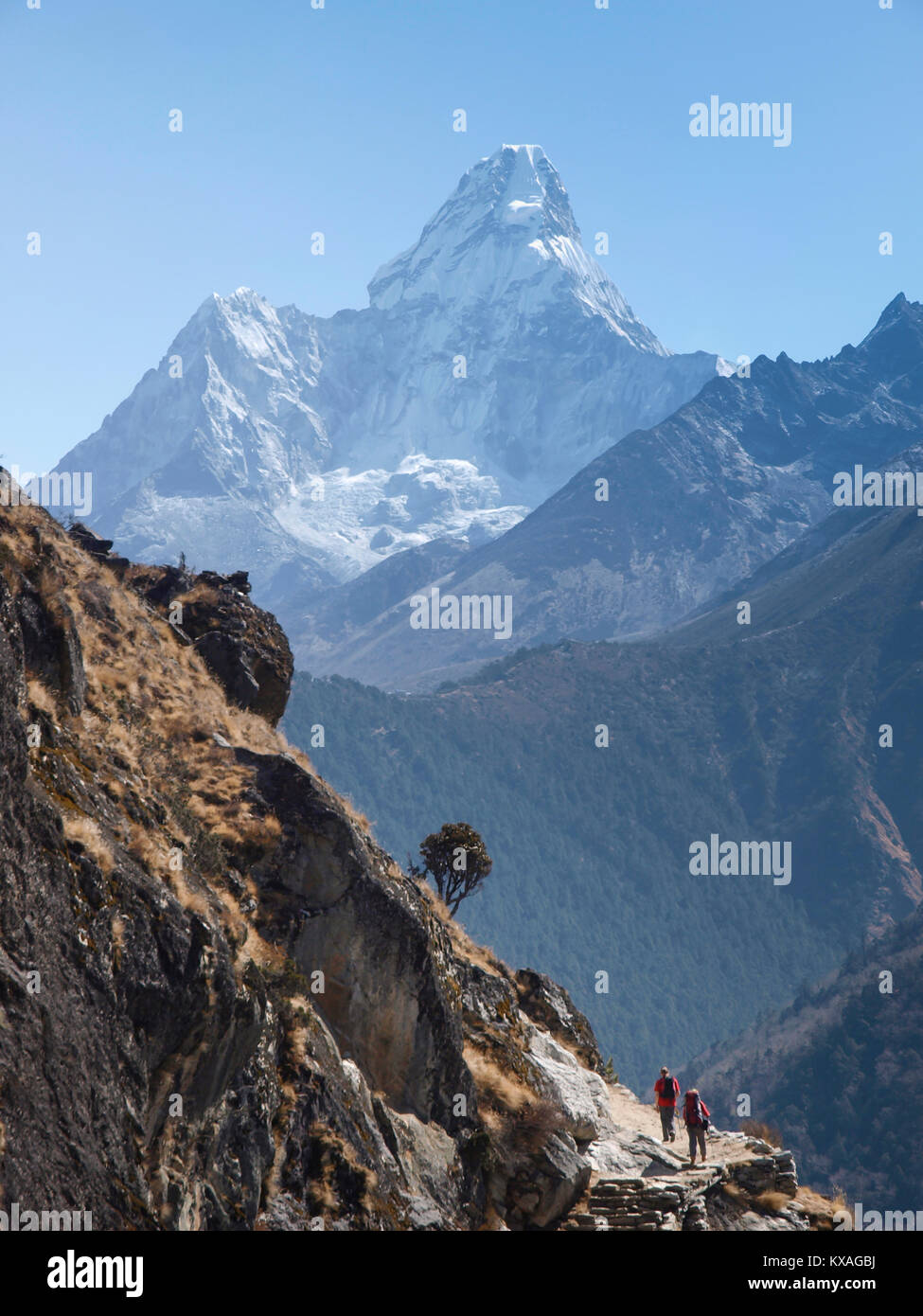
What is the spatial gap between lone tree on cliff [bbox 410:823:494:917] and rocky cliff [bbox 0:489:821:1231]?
31.8 feet

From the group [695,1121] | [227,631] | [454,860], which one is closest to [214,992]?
[695,1121]

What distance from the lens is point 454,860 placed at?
49.3 meters

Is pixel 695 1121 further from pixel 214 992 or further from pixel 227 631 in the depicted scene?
pixel 227 631

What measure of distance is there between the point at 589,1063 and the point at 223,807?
20780 millimetres

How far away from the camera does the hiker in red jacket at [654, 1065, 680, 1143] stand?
3600 cm

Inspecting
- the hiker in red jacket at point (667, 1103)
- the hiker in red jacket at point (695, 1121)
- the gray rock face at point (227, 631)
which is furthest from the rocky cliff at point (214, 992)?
the hiker in red jacket at point (667, 1103)

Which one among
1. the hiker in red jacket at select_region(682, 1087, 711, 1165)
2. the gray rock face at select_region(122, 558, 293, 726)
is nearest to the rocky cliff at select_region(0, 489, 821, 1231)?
the gray rock face at select_region(122, 558, 293, 726)

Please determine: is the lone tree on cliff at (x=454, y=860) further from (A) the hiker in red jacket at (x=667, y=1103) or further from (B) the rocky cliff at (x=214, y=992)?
(A) the hiker in red jacket at (x=667, y=1103)

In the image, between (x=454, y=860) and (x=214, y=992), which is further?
(x=454, y=860)

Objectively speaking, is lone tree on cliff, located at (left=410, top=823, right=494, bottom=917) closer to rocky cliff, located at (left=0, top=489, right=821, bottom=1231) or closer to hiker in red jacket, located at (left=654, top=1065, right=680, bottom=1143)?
rocky cliff, located at (left=0, top=489, right=821, bottom=1231)

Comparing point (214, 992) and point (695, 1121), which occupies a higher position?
point (214, 992)

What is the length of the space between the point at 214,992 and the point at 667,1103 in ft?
66.9
